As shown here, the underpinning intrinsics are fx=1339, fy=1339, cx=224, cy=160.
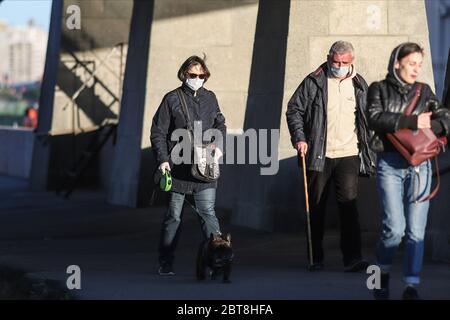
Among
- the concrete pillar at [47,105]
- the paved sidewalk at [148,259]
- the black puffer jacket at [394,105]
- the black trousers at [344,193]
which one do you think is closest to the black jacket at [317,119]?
the black trousers at [344,193]

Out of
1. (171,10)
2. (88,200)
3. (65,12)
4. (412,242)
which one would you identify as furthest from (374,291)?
(65,12)

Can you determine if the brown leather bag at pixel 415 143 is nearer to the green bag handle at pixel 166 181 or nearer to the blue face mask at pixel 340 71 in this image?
the blue face mask at pixel 340 71

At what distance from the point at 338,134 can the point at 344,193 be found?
1.77 feet

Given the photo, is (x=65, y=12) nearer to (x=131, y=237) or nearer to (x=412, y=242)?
(x=131, y=237)

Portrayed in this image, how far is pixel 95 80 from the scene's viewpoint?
27.2 metres

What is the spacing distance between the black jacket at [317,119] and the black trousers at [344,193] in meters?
0.16

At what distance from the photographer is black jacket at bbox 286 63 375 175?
37.2 ft

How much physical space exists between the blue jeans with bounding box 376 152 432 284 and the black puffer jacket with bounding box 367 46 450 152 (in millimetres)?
132

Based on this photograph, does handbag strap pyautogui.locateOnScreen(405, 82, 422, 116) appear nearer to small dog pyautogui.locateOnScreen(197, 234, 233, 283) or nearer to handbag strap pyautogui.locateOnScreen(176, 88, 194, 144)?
small dog pyautogui.locateOnScreen(197, 234, 233, 283)

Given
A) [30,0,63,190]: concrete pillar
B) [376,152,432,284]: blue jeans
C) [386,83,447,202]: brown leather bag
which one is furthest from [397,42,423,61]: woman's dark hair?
[30,0,63,190]: concrete pillar

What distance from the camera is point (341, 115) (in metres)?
11.4
